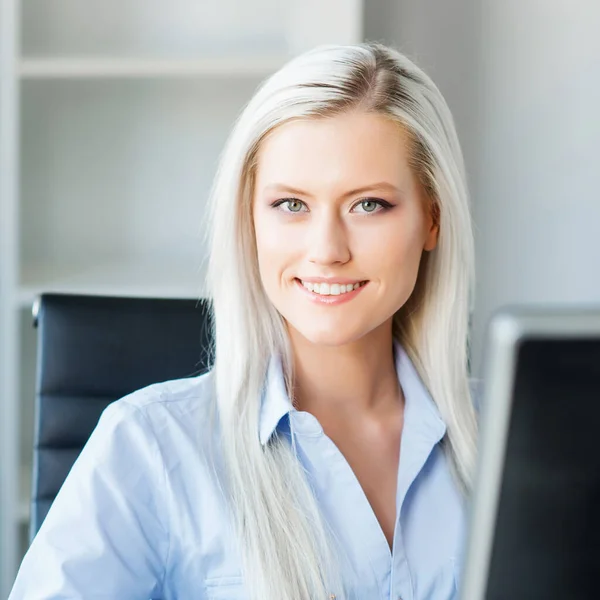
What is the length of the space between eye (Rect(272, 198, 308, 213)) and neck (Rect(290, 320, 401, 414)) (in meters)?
0.19

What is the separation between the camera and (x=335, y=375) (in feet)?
4.02

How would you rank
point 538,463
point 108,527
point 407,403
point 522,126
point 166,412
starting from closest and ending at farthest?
1. point 538,463
2. point 108,527
3. point 166,412
4. point 407,403
5. point 522,126

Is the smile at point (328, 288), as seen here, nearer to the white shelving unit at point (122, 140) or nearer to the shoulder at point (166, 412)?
the shoulder at point (166, 412)

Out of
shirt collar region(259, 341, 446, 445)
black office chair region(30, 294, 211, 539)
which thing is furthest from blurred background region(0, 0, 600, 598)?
shirt collar region(259, 341, 446, 445)

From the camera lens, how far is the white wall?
228 cm

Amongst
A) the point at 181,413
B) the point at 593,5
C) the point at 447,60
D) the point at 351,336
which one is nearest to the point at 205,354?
the point at 181,413

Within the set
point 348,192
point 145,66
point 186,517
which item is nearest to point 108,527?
point 186,517

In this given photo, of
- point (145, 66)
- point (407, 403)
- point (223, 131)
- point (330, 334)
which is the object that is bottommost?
point (407, 403)

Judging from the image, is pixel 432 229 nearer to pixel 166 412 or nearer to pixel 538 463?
pixel 166 412

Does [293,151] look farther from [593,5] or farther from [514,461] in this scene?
[593,5]

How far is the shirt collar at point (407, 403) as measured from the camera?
1168mm

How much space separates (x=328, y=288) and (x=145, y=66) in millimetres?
1140

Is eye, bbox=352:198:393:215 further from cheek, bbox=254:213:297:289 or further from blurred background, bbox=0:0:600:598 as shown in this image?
blurred background, bbox=0:0:600:598

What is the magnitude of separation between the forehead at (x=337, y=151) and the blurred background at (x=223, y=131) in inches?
43.8
